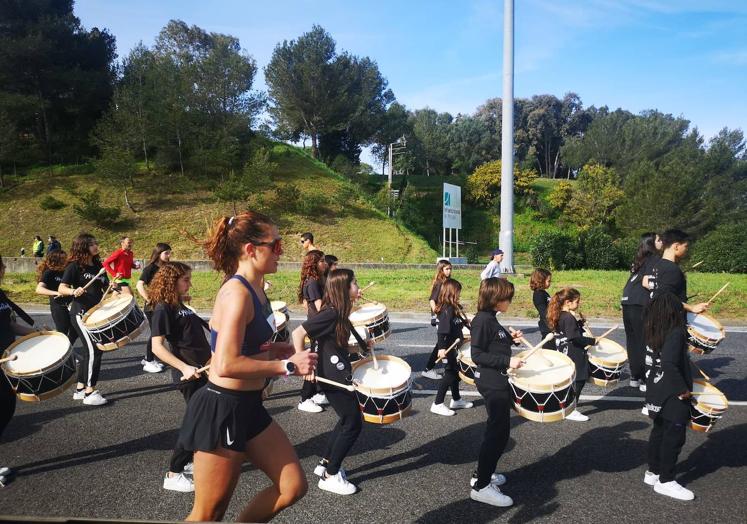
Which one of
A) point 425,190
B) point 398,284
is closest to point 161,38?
point 425,190

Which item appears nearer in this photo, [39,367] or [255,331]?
[255,331]

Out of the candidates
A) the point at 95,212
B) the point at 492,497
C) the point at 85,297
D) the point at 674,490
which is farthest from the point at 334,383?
the point at 95,212

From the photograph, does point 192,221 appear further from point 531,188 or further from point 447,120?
point 447,120

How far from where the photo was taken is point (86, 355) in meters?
6.15

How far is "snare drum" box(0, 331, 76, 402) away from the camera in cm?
459

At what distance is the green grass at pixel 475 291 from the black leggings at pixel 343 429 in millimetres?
8955

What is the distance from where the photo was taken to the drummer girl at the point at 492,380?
3852 mm

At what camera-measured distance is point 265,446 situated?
272cm

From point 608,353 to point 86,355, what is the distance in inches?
243

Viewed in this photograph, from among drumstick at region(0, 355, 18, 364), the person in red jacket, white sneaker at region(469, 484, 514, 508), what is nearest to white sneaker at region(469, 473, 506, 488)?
white sneaker at region(469, 484, 514, 508)

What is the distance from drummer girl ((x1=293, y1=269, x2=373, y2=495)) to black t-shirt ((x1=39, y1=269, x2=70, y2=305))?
4.07 metres

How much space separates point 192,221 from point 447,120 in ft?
165

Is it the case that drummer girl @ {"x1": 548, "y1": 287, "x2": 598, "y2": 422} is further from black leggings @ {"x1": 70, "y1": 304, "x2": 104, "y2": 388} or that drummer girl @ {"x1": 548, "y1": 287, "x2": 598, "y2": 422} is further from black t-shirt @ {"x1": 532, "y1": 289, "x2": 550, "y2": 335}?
black leggings @ {"x1": 70, "y1": 304, "x2": 104, "y2": 388}

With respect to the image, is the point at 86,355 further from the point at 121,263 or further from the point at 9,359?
the point at 121,263
